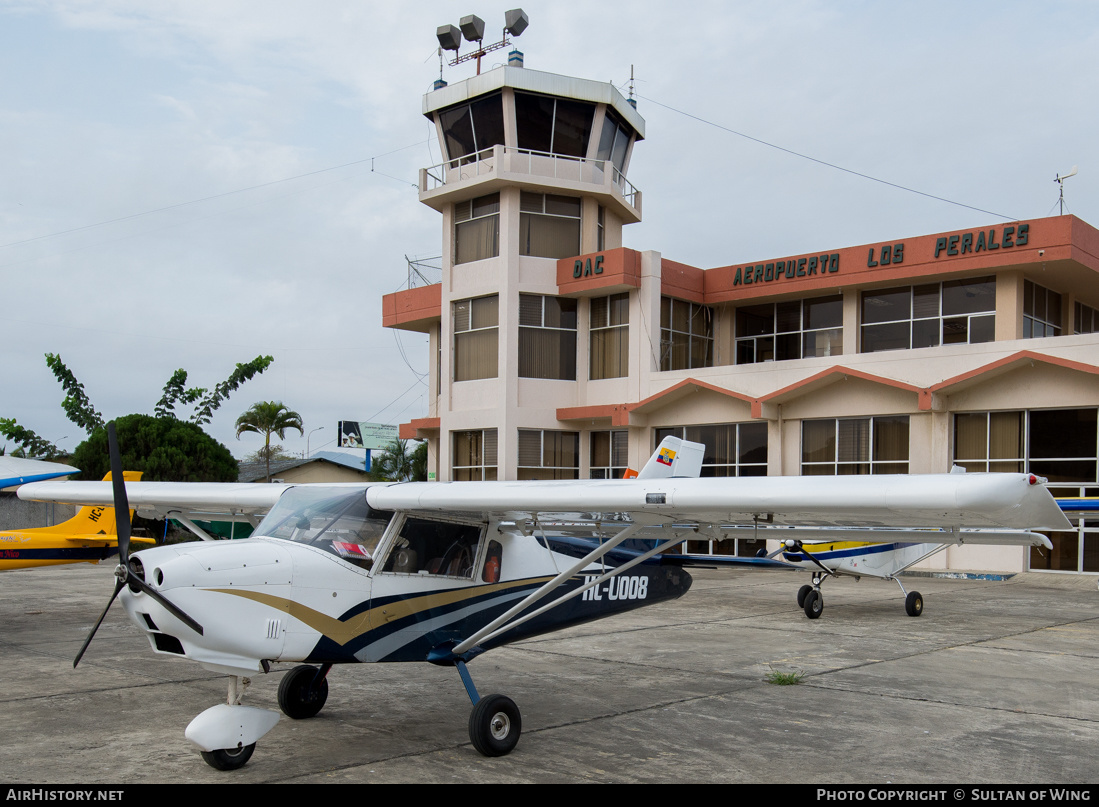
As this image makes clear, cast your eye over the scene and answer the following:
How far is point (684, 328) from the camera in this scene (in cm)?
2894

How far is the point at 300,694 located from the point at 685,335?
22872 mm

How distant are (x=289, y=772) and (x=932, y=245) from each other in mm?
22816

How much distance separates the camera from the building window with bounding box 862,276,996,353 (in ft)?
80.5

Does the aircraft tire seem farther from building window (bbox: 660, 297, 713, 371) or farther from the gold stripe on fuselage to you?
building window (bbox: 660, 297, 713, 371)

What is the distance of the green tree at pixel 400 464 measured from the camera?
47594 mm

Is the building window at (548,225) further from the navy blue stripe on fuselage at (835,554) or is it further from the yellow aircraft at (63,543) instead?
the yellow aircraft at (63,543)

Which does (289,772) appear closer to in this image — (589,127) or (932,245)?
(932,245)

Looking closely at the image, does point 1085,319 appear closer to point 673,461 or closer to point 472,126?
point 472,126

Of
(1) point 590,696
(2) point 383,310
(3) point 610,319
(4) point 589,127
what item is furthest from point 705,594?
(2) point 383,310

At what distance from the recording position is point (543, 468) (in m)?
28.4

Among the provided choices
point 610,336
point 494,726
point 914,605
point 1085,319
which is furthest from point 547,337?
point 494,726

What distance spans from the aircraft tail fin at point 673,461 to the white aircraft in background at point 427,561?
6.47ft

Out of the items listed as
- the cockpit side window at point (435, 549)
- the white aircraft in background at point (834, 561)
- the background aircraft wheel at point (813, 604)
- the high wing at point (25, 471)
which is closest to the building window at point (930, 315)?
the white aircraft in background at point (834, 561)

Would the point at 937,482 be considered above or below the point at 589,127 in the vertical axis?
below
